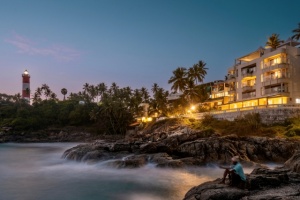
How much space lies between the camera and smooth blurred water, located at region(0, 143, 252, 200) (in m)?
18.0

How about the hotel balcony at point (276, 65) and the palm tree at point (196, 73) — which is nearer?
the hotel balcony at point (276, 65)

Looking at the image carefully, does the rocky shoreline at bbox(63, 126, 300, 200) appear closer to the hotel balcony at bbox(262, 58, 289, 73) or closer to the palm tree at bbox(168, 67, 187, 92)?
the hotel balcony at bbox(262, 58, 289, 73)

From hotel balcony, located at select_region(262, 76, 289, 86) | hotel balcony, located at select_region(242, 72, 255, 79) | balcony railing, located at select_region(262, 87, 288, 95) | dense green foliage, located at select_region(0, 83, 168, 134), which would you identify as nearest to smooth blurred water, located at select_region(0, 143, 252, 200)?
balcony railing, located at select_region(262, 87, 288, 95)

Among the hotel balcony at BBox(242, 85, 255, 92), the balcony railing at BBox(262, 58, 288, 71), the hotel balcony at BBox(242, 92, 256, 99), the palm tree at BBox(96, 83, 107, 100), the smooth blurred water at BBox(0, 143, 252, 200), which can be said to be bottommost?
the smooth blurred water at BBox(0, 143, 252, 200)

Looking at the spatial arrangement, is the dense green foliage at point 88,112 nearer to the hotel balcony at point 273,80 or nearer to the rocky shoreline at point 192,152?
the hotel balcony at point 273,80

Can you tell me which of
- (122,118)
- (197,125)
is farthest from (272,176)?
(122,118)

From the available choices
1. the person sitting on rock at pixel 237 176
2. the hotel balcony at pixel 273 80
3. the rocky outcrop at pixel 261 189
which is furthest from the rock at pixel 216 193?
the hotel balcony at pixel 273 80

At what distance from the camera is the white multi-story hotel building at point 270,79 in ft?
143

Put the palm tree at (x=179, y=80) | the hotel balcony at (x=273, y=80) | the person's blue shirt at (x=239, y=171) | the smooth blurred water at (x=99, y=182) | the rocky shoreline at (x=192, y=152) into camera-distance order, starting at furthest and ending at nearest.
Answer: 1. the palm tree at (x=179, y=80)
2. the hotel balcony at (x=273, y=80)
3. the rocky shoreline at (x=192, y=152)
4. the smooth blurred water at (x=99, y=182)
5. the person's blue shirt at (x=239, y=171)

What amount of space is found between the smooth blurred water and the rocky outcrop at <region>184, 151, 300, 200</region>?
556 centimetres

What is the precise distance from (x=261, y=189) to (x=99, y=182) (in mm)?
14462

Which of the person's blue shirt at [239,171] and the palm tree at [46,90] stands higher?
the palm tree at [46,90]

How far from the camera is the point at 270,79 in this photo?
45812 mm

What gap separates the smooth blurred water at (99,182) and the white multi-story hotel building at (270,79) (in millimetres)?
23060
